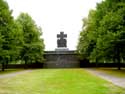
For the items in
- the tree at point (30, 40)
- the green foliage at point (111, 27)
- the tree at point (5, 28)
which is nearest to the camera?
the green foliage at point (111, 27)

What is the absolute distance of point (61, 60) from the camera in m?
53.9

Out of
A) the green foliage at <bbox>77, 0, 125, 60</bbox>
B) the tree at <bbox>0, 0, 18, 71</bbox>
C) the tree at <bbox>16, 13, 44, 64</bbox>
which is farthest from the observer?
the tree at <bbox>16, 13, 44, 64</bbox>

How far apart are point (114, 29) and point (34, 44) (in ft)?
69.6

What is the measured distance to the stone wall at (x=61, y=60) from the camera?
52.8 m

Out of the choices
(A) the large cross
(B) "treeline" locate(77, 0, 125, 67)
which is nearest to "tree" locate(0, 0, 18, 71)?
(B) "treeline" locate(77, 0, 125, 67)

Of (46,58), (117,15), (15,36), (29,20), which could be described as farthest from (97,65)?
(117,15)

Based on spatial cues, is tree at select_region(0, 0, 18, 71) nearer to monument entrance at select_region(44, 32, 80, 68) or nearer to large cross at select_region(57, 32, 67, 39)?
monument entrance at select_region(44, 32, 80, 68)

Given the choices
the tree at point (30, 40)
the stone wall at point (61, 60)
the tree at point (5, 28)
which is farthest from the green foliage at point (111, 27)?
the stone wall at point (61, 60)

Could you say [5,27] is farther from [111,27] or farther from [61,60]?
[61,60]

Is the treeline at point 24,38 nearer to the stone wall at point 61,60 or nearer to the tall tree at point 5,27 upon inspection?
the tall tree at point 5,27

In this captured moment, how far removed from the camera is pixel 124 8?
2878 centimetres

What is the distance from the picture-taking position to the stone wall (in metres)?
52.8

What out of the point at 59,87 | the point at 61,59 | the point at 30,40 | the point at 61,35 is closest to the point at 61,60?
the point at 61,59

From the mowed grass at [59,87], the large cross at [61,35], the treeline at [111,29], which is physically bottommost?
the mowed grass at [59,87]
